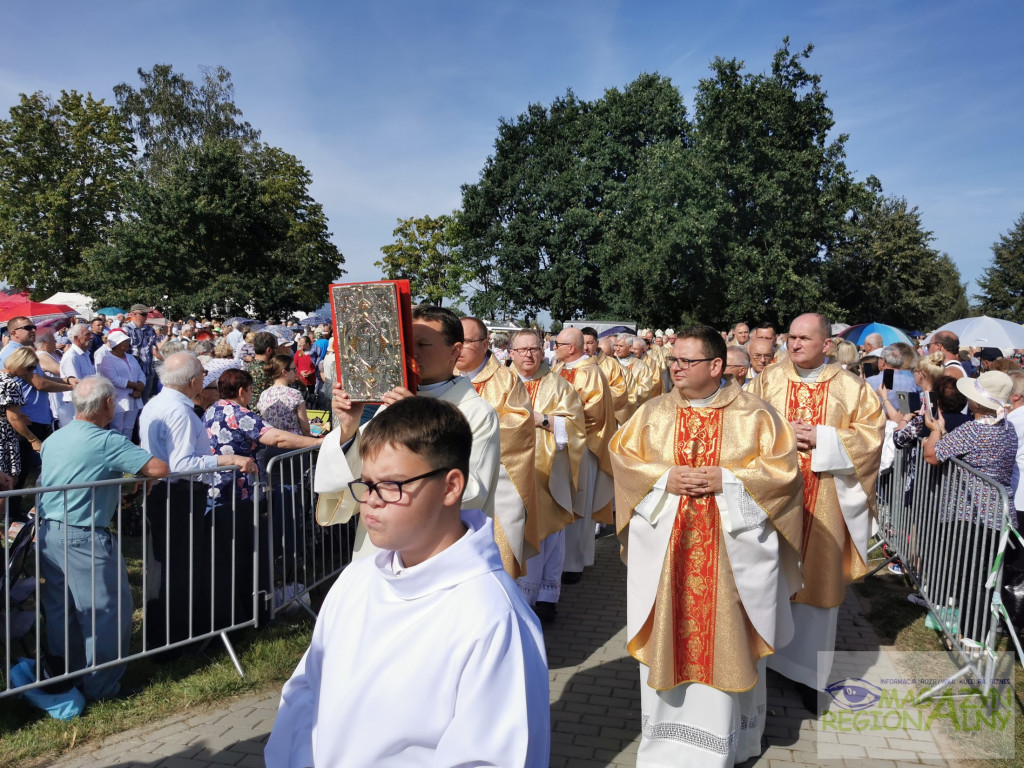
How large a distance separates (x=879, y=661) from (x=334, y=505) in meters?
3.92

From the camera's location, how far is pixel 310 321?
81.5 feet

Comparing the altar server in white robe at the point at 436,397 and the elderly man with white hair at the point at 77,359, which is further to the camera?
the elderly man with white hair at the point at 77,359

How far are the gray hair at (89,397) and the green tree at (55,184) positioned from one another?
34993mm

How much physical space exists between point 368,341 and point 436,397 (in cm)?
34

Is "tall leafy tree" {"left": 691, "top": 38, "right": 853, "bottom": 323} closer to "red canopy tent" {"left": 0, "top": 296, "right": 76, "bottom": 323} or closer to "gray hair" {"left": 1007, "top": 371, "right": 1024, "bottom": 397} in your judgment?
"red canopy tent" {"left": 0, "top": 296, "right": 76, "bottom": 323}

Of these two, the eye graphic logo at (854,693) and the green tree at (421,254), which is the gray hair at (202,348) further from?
the green tree at (421,254)

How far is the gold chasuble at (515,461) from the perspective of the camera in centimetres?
495

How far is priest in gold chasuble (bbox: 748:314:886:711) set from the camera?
15.2 ft

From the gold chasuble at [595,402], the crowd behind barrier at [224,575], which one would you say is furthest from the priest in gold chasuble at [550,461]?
the crowd behind barrier at [224,575]

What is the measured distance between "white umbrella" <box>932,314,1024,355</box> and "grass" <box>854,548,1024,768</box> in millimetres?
10240

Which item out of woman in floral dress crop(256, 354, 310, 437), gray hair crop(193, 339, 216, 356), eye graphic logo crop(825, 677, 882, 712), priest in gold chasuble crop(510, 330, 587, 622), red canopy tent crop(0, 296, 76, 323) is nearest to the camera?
eye graphic logo crop(825, 677, 882, 712)

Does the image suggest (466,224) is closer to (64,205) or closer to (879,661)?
(64,205)

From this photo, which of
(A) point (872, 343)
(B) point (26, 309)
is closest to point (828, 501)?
(A) point (872, 343)

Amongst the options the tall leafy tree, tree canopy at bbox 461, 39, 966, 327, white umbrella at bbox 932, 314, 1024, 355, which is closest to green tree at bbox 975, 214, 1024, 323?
tree canopy at bbox 461, 39, 966, 327
